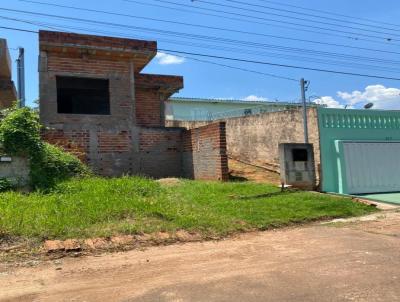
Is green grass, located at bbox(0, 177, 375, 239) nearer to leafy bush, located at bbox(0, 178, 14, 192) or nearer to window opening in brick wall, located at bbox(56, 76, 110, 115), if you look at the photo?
leafy bush, located at bbox(0, 178, 14, 192)

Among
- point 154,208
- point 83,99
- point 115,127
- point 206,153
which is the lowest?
point 154,208

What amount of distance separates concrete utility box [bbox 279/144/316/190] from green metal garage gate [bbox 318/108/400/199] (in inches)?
31.7

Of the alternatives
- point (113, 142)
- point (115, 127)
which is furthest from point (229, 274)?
point (115, 127)

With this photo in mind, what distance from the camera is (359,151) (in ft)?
45.8

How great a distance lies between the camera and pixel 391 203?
11828mm

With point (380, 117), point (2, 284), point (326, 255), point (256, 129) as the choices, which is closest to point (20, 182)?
point (2, 284)

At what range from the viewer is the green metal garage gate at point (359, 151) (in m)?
13.5

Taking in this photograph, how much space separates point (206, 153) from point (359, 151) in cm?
458

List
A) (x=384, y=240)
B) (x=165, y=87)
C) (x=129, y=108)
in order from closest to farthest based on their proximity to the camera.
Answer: (x=384, y=240), (x=129, y=108), (x=165, y=87)

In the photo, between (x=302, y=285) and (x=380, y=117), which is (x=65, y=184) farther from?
(x=380, y=117)

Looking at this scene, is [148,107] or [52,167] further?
[148,107]

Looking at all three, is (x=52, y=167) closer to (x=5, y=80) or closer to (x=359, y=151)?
(x=5, y=80)

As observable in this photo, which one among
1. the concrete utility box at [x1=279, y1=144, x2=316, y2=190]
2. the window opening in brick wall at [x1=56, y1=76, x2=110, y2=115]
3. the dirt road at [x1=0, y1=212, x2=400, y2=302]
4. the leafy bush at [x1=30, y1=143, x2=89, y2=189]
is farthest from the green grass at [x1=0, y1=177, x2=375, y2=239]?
the window opening in brick wall at [x1=56, y1=76, x2=110, y2=115]

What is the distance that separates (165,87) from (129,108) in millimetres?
3112
